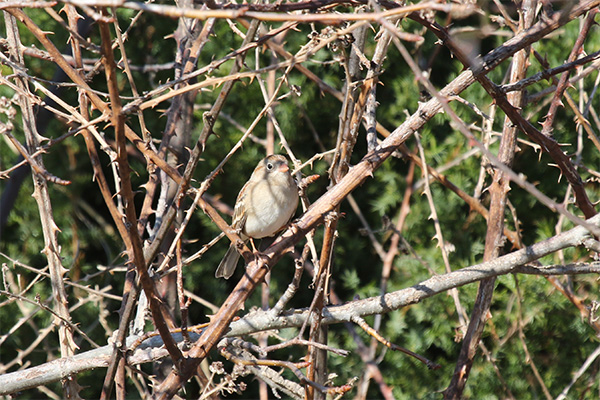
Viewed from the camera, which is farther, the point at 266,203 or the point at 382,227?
the point at 382,227

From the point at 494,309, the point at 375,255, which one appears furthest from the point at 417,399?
the point at 375,255

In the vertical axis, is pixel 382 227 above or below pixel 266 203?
below

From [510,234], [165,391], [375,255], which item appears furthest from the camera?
[375,255]

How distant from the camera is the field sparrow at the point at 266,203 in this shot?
14.1ft

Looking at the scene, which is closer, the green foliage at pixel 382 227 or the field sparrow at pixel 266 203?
Result: the field sparrow at pixel 266 203

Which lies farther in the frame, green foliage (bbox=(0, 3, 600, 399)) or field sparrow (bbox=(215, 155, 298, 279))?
green foliage (bbox=(0, 3, 600, 399))

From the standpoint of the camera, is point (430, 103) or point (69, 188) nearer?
point (430, 103)

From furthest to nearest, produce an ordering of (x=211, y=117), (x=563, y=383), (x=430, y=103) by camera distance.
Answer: (x=563, y=383), (x=430, y=103), (x=211, y=117)

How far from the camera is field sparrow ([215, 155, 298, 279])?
4305mm

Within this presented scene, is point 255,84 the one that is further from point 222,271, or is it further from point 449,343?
point 449,343

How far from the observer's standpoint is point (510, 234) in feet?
13.4

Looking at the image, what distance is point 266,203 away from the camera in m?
4.37

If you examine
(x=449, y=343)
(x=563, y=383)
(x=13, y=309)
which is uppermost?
(x=13, y=309)

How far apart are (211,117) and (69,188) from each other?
13.6ft
